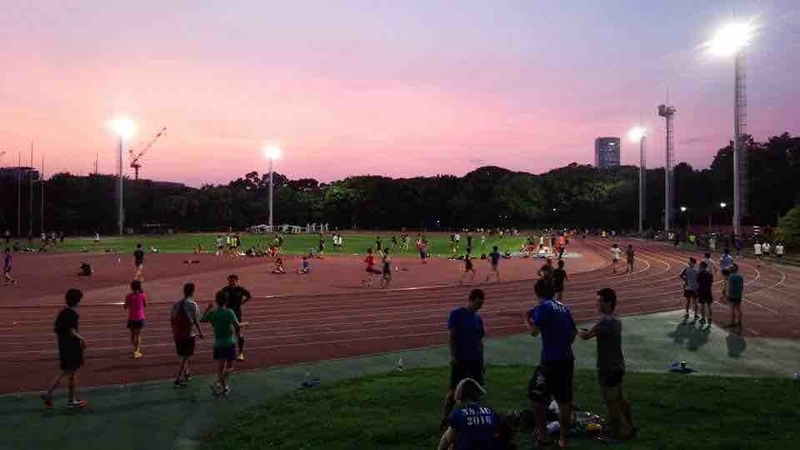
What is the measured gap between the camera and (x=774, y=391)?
1032 centimetres

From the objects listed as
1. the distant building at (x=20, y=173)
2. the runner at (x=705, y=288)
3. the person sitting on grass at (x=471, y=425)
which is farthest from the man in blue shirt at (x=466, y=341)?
the distant building at (x=20, y=173)

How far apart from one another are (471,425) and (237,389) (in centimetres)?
750

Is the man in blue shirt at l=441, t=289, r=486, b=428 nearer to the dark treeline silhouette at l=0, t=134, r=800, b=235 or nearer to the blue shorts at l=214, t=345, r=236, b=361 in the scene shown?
the blue shorts at l=214, t=345, r=236, b=361

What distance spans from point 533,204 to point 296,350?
113065 millimetres

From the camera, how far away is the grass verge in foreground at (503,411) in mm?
8062

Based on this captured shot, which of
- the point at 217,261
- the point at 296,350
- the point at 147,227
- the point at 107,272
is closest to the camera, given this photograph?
the point at 296,350

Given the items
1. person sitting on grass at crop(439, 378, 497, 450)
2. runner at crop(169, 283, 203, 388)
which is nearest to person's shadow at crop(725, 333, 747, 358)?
runner at crop(169, 283, 203, 388)

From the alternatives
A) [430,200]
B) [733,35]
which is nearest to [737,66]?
[733,35]

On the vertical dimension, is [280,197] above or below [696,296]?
above

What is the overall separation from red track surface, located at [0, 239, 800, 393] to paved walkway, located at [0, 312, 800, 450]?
45.7 inches

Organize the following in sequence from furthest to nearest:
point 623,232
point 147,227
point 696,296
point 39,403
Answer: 1. point 147,227
2. point 623,232
3. point 696,296
4. point 39,403

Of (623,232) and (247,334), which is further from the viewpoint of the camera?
(623,232)

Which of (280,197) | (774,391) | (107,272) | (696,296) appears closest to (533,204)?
(280,197)

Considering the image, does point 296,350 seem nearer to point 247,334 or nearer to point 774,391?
point 247,334
